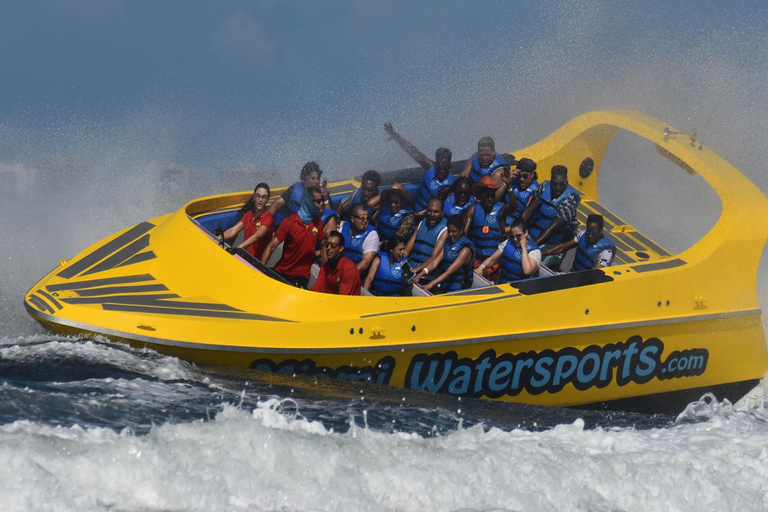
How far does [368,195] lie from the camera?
7715mm

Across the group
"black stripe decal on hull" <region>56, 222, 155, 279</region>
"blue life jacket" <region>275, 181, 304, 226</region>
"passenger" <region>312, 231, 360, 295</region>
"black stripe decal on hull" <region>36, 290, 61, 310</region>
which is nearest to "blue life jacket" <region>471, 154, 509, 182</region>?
"blue life jacket" <region>275, 181, 304, 226</region>

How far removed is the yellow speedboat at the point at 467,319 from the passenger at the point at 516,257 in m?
0.36

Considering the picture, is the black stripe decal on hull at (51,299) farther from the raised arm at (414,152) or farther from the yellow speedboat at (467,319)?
the raised arm at (414,152)

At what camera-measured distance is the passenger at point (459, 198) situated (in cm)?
745

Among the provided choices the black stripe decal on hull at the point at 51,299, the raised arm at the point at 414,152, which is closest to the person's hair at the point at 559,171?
the raised arm at the point at 414,152

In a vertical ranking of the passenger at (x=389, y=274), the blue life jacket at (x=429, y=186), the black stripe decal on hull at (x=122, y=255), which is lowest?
the black stripe decal on hull at (x=122, y=255)

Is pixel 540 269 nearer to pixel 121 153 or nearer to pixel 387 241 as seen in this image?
pixel 387 241

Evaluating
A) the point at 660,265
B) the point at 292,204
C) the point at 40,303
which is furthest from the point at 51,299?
the point at 660,265

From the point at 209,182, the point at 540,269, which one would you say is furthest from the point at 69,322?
the point at 209,182

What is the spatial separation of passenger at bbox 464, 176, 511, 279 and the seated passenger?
0.48 metres

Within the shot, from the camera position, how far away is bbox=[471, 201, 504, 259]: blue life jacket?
24.1 feet

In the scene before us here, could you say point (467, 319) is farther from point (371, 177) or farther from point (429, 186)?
point (429, 186)

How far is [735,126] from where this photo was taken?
39.2 ft

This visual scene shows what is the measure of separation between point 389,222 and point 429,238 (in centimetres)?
50
